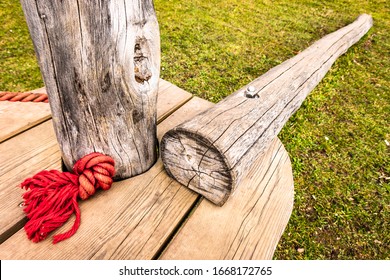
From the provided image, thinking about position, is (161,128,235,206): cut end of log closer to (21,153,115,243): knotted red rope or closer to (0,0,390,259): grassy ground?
(21,153,115,243): knotted red rope

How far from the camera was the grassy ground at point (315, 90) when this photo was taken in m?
2.37

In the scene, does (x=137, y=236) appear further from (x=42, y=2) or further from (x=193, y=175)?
(x=42, y=2)

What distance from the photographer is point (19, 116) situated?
176cm

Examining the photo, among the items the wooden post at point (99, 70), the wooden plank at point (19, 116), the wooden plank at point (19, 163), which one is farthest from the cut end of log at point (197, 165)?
the wooden plank at point (19, 116)

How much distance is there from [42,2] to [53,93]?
348mm

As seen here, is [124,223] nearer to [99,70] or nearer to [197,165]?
[197,165]

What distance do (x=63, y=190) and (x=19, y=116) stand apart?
33.8 inches

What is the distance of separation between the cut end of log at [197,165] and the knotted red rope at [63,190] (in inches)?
11.9

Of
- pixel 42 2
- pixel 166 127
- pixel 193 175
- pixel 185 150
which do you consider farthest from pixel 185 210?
pixel 42 2

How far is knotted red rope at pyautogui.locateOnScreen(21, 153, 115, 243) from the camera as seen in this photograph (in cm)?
117

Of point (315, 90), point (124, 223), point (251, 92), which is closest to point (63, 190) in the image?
point (124, 223)

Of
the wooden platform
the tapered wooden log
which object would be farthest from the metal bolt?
the wooden platform

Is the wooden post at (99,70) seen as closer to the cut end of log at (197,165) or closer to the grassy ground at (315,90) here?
the cut end of log at (197,165)

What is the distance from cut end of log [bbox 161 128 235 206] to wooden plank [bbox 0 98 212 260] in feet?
0.24
